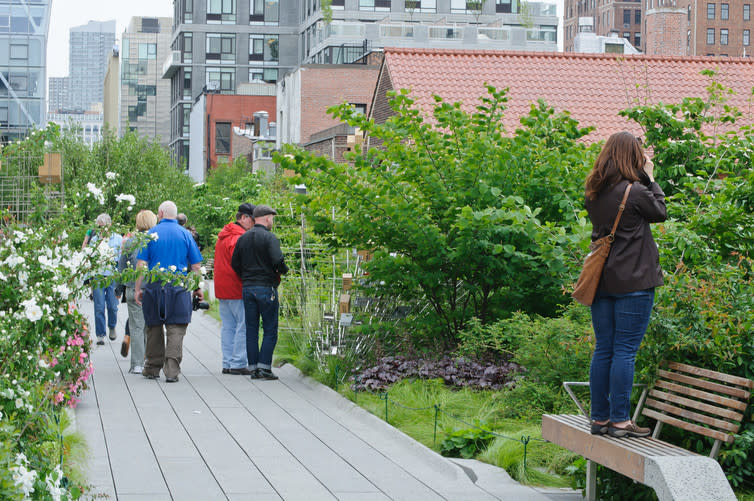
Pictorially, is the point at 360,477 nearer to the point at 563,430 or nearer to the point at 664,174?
the point at 563,430

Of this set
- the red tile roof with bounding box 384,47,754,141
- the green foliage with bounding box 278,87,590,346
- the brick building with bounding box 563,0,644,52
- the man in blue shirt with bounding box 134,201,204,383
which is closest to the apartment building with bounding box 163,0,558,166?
the red tile roof with bounding box 384,47,754,141

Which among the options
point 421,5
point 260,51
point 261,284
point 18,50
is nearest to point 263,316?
point 261,284

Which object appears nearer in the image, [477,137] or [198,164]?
[477,137]

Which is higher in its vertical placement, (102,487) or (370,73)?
(370,73)

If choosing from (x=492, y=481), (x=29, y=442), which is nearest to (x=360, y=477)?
(x=492, y=481)

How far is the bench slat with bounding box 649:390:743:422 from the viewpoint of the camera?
5.64 meters

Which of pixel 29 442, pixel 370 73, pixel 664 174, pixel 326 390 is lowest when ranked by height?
pixel 326 390

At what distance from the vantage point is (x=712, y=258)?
736 centimetres

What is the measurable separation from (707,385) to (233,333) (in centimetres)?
778

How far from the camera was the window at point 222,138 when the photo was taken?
73.2 metres

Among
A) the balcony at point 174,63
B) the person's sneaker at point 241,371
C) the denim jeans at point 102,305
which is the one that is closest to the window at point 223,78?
the balcony at point 174,63

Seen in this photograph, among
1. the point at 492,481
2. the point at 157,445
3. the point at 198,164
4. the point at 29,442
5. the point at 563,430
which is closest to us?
the point at 29,442

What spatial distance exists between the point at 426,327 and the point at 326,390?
136cm

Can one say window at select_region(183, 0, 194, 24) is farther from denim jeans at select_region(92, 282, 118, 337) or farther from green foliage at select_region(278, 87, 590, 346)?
green foliage at select_region(278, 87, 590, 346)
